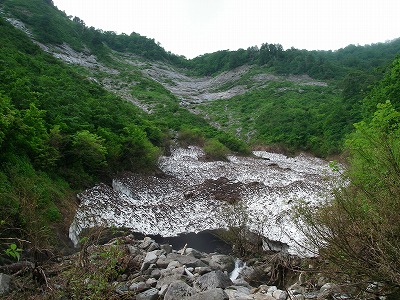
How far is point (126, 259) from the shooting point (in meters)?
8.20

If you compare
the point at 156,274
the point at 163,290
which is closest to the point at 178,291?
the point at 163,290

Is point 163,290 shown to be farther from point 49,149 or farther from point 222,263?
point 49,149

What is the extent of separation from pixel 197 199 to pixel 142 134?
562cm

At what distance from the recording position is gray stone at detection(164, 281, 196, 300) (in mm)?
6340

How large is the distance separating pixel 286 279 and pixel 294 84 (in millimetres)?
56926

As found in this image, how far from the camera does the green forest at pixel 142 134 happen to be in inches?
198

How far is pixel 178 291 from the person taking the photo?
6.47 meters

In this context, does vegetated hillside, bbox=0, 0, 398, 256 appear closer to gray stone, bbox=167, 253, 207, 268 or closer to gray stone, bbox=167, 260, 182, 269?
gray stone, bbox=167, 260, 182, 269

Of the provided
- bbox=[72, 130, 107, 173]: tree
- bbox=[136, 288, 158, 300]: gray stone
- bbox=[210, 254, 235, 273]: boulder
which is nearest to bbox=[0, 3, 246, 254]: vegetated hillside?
bbox=[72, 130, 107, 173]: tree

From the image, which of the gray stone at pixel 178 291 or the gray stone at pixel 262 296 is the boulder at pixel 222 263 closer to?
the gray stone at pixel 262 296

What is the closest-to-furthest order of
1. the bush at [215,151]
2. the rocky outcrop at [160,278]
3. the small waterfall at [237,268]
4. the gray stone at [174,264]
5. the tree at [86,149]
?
the rocky outcrop at [160,278], the gray stone at [174,264], the small waterfall at [237,268], the tree at [86,149], the bush at [215,151]

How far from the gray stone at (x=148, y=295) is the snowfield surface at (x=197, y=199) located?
2821 mm

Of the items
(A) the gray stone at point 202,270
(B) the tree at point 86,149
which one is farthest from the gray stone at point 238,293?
(B) the tree at point 86,149

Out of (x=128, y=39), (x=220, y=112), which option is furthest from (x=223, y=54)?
(x=220, y=112)
